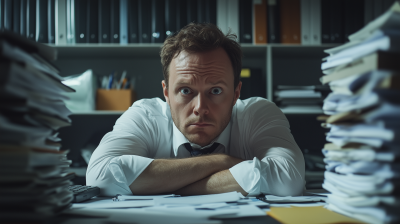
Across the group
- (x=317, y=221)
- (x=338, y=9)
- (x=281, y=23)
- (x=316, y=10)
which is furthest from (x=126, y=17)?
(x=317, y=221)

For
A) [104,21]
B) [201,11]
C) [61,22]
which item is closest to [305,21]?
[201,11]

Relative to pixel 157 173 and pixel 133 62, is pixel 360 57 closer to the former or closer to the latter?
pixel 157 173

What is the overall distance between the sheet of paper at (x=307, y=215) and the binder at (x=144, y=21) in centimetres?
160

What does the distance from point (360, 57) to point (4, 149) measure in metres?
0.54

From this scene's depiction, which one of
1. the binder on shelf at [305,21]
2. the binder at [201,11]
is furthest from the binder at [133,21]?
the binder on shelf at [305,21]

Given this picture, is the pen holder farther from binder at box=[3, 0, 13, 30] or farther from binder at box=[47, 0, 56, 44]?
binder at box=[3, 0, 13, 30]

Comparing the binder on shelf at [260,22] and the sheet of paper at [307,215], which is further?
the binder on shelf at [260,22]

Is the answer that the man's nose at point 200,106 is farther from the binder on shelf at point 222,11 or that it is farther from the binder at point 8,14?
the binder at point 8,14

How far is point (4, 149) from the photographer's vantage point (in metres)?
0.44

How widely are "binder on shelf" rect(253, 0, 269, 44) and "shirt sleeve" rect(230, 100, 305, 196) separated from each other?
66 cm

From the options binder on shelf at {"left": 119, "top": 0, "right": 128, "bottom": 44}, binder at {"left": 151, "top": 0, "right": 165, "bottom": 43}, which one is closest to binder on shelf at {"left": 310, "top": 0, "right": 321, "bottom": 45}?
binder at {"left": 151, "top": 0, "right": 165, "bottom": 43}

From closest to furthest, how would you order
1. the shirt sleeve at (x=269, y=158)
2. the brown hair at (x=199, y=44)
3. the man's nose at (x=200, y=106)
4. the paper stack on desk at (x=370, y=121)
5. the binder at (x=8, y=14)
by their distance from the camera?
the paper stack on desk at (x=370, y=121)
the shirt sleeve at (x=269, y=158)
the man's nose at (x=200, y=106)
the brown hair at (x=199, y=44)
the binder at (x=8, y=14)

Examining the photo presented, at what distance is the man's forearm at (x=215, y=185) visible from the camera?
97 cm

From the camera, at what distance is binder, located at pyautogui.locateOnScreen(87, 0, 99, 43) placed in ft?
6.52
